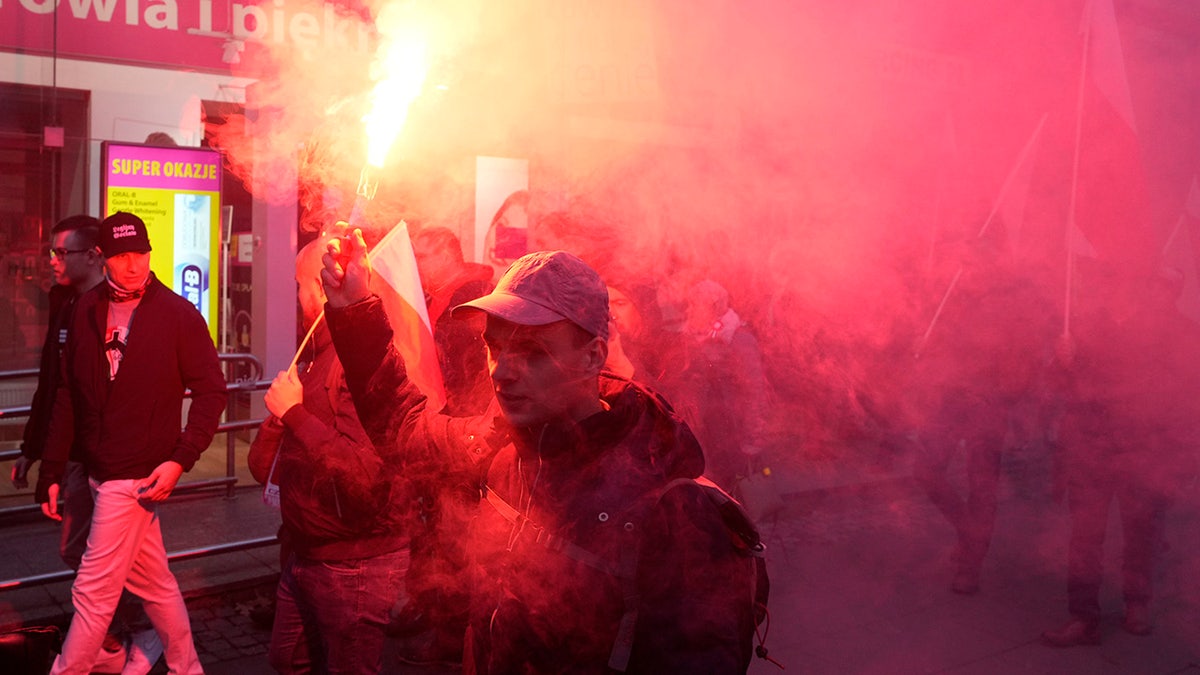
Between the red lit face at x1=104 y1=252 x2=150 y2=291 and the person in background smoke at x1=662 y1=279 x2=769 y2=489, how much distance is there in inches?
96.1

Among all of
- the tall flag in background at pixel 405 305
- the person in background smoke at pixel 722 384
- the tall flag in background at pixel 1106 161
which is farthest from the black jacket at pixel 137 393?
the tall flag in background at pixel 1106 161

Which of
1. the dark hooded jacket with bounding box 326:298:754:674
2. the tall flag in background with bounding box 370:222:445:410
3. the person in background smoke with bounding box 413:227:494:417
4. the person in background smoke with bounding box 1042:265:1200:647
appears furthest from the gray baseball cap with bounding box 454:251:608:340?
the person in background smoke with bounding box 1042:265:1200:647

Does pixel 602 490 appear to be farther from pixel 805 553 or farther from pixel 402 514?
pixel 805 553

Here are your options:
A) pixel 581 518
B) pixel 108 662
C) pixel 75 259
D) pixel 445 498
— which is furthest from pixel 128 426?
pixel 581 518

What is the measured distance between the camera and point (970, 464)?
575cm

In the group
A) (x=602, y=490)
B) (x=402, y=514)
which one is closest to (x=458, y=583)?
(x=402, y=514)

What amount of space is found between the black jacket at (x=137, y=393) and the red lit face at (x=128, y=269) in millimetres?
58

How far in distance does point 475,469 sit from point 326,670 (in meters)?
1.21

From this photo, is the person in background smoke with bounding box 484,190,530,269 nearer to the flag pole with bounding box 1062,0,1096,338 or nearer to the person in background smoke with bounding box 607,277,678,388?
the person in background smoke with bounding box 607,277,678,388

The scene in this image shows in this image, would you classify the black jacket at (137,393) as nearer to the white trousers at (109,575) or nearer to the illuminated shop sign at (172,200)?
the white trousers at (109,575)

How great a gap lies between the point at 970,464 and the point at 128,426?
172 inches

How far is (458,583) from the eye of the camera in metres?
3.57

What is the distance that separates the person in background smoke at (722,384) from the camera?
5.08 meters

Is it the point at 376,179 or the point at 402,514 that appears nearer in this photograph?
the point at 376,179
